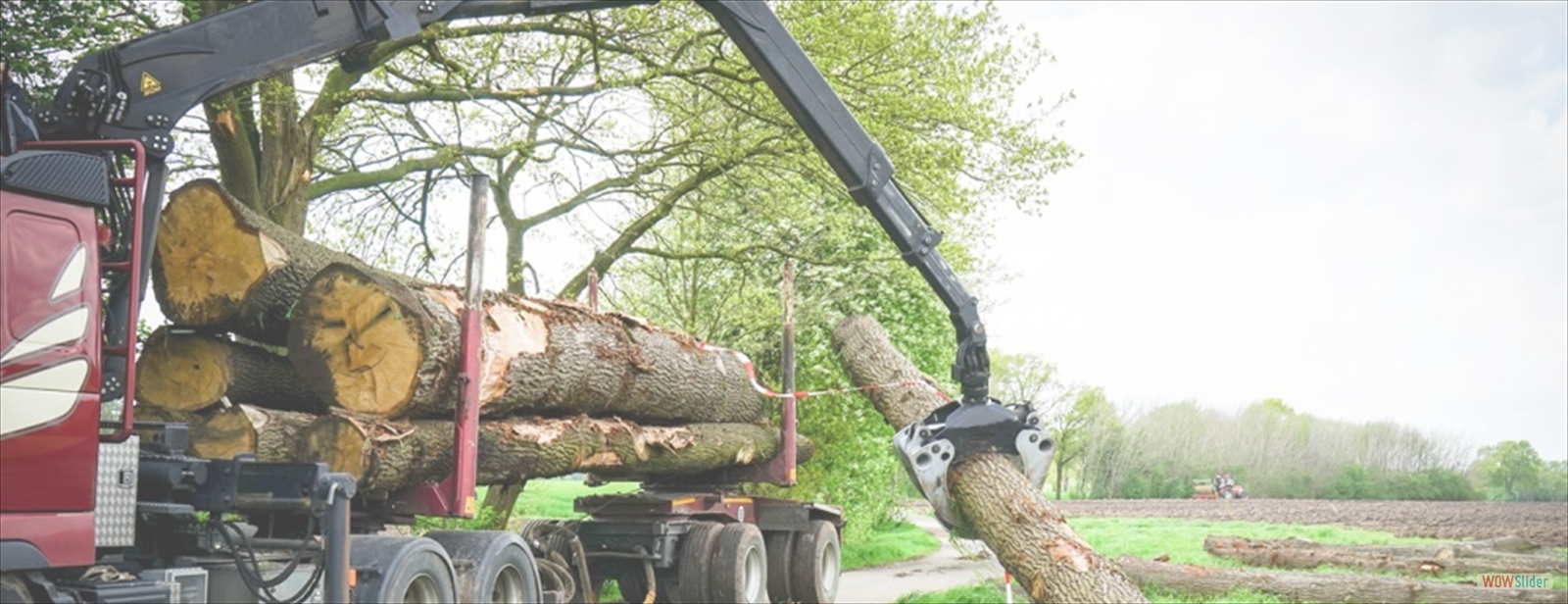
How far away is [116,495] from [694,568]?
7.08m

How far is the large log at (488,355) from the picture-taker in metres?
8.63

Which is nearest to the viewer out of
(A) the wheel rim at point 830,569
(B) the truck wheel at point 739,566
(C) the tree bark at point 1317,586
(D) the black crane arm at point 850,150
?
(D) the black crane arm at point 850,150

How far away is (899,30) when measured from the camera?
52.6 ft

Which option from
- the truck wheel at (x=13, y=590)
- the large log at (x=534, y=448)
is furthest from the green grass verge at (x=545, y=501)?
the truck wheel at (x=13, y=590)

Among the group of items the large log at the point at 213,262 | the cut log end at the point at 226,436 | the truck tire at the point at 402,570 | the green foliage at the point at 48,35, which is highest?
the green foliage at the point at 48,35

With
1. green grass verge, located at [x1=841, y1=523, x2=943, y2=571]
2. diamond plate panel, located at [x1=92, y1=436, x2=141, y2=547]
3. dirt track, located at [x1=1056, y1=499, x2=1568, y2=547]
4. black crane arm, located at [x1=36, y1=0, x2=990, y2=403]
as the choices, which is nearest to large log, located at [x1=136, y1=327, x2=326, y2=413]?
black crane arm, located at [x1=36, y1=0, x2=990, y2=403]

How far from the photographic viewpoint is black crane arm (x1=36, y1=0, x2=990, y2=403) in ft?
22.1

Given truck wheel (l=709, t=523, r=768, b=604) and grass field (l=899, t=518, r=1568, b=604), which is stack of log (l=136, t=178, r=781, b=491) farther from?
grass field (l=899, t=518, r=1568, b=604)

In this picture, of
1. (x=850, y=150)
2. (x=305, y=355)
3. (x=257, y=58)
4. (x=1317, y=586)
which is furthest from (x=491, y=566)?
(x=1317, y=586)

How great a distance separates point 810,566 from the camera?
14781 mm

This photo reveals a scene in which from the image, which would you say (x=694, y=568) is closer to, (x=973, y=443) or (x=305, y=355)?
(x=973, y=443)

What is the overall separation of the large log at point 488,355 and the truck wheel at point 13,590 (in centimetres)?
293

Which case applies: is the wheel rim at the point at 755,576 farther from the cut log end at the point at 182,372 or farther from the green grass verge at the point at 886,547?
the green grass verge at the point at 886,547

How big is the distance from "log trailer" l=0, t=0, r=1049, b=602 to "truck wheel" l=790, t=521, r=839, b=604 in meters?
4.45
